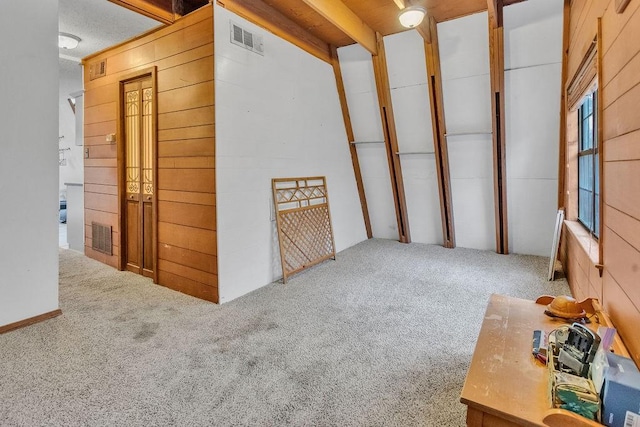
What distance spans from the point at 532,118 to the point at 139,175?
4464mm

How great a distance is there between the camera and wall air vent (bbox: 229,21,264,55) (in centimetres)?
306

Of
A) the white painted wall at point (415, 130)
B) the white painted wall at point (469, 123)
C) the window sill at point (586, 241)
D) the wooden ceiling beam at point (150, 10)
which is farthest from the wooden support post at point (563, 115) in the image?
the wooden ceiling beam at point (150, 10)

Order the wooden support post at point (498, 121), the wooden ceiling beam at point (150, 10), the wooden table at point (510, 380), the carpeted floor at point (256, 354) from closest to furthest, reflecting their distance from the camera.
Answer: the wooden table at point (510, 380) < the carpeted floor at point (256, 354) < the wooden ceiling beam at point (150, 10) < the wooden support post at point (498, 121)

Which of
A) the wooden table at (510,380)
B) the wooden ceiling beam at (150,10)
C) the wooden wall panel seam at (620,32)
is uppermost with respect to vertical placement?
the wooden ceiling beam at (150,10)

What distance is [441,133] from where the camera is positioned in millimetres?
4324

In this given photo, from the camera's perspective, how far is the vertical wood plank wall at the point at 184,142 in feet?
9.76

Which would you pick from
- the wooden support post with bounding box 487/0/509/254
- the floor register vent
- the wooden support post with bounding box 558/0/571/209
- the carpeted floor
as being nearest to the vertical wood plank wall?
the carpeted floor

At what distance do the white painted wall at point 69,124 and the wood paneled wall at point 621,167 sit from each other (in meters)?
5.91

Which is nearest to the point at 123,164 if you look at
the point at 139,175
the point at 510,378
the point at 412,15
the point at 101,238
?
the point at 139,175

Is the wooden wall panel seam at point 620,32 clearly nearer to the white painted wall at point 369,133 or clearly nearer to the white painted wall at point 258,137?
the white painted wall at point 258,137

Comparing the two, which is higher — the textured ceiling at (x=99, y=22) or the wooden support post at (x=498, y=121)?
the textured ceiling at (x=99, y=22)

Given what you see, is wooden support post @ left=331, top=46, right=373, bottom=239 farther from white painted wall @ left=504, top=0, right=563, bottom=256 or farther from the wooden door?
the wooden door

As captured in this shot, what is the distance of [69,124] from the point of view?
6555mm

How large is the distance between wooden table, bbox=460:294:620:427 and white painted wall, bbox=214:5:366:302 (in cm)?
222
